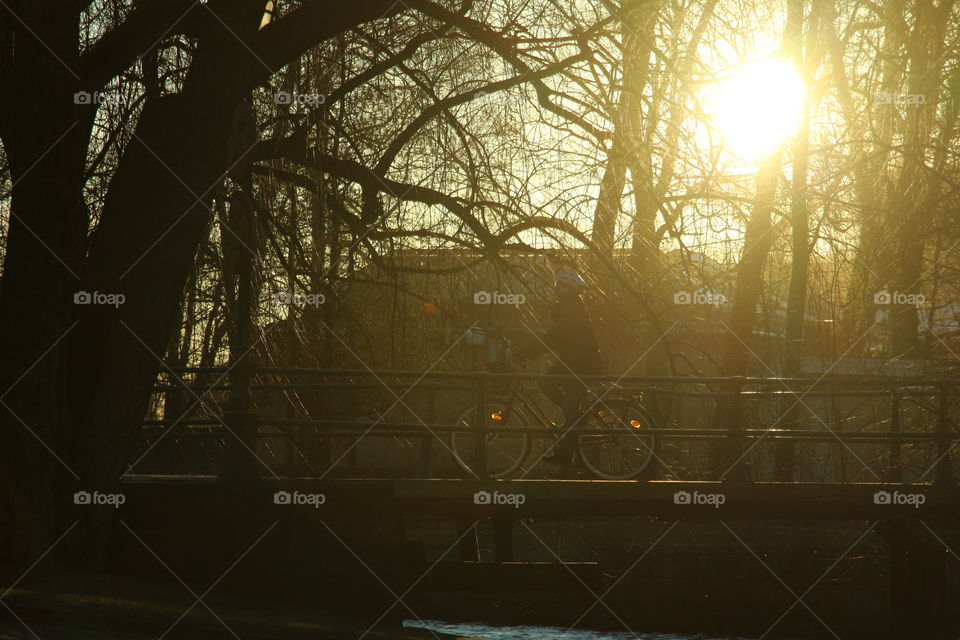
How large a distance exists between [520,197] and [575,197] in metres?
0.64

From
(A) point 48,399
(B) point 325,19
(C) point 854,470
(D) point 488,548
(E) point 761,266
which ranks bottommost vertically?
(D) point 488,548

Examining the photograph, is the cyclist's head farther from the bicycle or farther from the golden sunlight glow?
the golden sunlight glow

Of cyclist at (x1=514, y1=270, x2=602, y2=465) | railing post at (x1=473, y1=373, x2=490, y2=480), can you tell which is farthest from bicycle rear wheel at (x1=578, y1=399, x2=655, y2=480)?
railing post at (x1=473, y1=373, x2=490, y2=480)

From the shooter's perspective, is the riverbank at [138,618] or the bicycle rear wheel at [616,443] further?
the bicycle rear wheel at [616,443]

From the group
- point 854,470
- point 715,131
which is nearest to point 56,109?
point 715,131

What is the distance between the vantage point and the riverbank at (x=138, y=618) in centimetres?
632

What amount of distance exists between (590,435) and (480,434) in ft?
5.64

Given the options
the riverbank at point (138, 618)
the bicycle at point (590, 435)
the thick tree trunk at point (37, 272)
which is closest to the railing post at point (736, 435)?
the bicycle at point (590, 435)

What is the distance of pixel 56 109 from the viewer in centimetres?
765

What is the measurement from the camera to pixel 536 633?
51.1 ft

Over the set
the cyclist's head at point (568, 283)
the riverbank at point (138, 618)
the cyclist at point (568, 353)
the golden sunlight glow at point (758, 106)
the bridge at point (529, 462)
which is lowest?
the riverbank at point (138, 618)

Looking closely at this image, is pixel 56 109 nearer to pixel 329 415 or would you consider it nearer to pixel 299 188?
pixel 299 188

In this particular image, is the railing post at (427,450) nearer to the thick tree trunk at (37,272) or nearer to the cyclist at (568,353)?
the cyclist at (568,353)

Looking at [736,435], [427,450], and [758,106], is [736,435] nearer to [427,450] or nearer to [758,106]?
[427,450]
